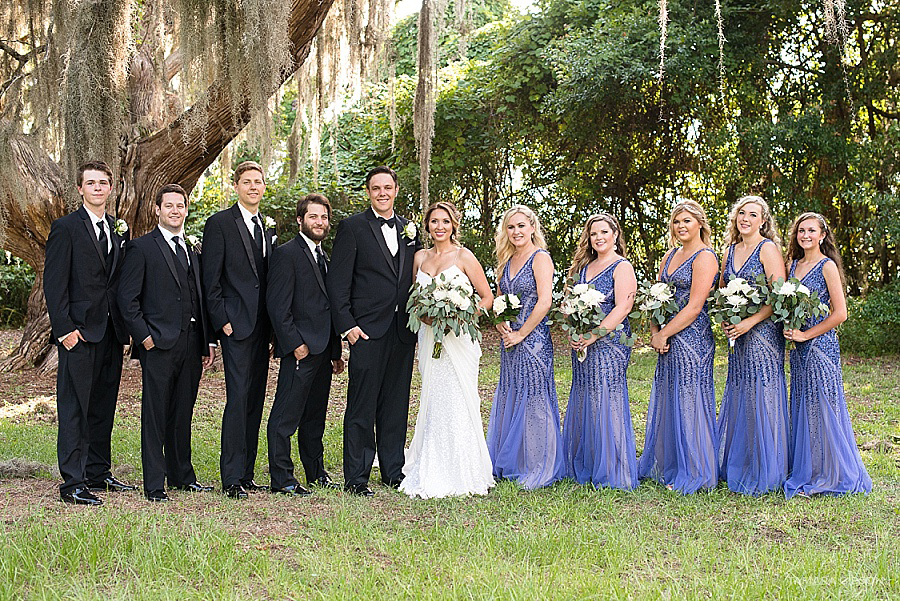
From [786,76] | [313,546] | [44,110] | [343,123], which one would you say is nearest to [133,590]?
[313,546]

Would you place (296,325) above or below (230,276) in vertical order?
below

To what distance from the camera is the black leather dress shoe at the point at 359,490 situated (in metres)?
5.25

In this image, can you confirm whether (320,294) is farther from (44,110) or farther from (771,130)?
(771,130)

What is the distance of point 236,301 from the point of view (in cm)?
518

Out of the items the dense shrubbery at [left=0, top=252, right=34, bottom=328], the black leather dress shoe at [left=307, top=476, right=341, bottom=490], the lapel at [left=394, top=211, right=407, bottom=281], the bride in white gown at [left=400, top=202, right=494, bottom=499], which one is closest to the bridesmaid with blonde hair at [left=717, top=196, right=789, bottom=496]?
the bride in white gown at [left=400, top=202, right=494, bottom=499]

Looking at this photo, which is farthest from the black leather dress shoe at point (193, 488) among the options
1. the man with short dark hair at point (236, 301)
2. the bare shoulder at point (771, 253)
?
the bare shoulder at point (771, 253)

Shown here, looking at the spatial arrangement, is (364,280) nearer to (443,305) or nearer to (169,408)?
(443,305)

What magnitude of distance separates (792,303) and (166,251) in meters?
3.65

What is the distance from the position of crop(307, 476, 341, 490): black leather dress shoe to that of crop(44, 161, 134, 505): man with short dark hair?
126 centimetres

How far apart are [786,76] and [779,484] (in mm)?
9428

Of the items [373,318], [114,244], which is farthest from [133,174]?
[373,318]

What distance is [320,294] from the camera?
532 cm

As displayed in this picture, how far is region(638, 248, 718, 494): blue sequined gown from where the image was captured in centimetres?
532

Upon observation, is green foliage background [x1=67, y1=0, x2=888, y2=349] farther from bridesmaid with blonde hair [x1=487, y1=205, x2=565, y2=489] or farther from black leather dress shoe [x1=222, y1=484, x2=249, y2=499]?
black leather dress shoe [x1=222, y1=484, x2=249, y2=499]
